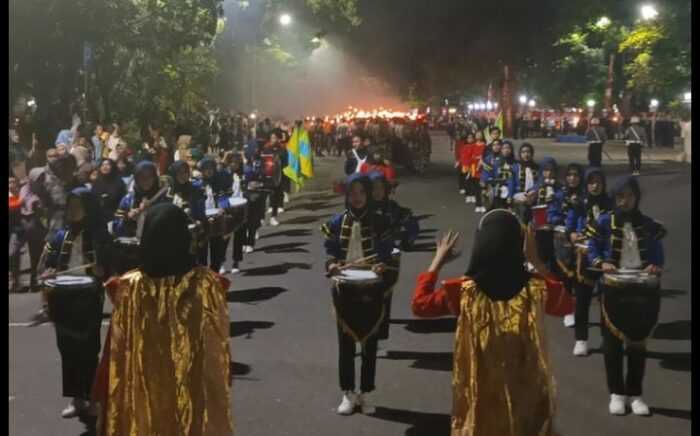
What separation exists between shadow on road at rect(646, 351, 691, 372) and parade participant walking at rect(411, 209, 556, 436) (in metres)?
3.75

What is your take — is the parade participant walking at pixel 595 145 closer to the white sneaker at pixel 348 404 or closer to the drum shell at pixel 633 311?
the drum shell at pixel 633 311

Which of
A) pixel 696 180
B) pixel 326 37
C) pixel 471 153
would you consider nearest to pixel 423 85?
pixel 326 37

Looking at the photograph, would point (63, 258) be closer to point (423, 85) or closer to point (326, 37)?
point (423, 85)

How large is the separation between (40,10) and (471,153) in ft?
30.7

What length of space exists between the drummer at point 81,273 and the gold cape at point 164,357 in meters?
1.71

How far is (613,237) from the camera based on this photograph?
749 centimetres

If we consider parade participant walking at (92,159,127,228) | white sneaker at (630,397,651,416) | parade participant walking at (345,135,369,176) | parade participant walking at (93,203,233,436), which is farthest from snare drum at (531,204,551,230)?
parade participant walking at (93,203,233,436)

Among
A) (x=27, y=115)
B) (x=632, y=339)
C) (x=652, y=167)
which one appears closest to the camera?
(x=632, y=339)

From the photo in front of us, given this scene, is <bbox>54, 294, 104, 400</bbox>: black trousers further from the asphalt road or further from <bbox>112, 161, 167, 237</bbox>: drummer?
<bbox>112, 161, 167, 237</bbox>: drummer

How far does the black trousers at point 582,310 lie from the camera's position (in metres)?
8.97

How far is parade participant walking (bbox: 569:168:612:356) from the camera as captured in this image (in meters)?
8.97

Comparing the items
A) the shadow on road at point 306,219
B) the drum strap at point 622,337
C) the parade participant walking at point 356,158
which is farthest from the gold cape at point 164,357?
the shadow on road at point 306,219

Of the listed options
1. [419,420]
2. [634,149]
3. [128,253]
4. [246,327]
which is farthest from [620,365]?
[634,149]

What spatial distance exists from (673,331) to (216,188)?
19.2ft
